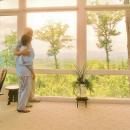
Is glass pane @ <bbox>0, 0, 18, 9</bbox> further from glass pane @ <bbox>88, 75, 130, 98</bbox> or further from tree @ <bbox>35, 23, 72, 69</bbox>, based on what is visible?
glass pane @ <bbox>88, 75, 130, 98</bbox>

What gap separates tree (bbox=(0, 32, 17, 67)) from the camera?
649cm

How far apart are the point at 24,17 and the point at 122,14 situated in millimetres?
2237

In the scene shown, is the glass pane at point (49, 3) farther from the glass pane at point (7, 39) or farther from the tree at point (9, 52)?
the tree at point (9, 52)

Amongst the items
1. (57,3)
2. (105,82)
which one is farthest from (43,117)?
(57,3)

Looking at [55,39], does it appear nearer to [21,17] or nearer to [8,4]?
[21,17]

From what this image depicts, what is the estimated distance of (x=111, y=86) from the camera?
6.13 metres

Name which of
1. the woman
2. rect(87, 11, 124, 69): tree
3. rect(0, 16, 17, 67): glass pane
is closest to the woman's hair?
the woman

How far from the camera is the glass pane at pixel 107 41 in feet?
20.1

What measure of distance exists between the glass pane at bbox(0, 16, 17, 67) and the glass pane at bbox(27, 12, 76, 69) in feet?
1.40

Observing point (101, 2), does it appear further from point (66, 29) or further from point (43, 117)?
point (43, 117)

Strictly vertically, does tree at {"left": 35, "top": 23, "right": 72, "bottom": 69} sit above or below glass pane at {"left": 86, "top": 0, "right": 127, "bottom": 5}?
below

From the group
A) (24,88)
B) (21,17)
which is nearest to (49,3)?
(21,17)

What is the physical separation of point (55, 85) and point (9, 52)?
1.37m

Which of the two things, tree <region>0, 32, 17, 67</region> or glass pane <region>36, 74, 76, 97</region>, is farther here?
tree <region>0, 32, 17, 67</region>
